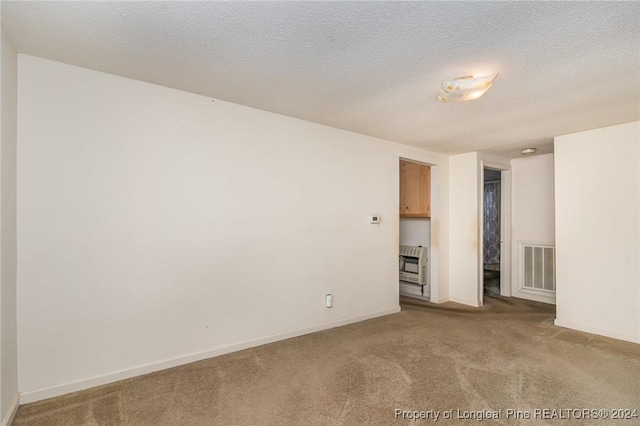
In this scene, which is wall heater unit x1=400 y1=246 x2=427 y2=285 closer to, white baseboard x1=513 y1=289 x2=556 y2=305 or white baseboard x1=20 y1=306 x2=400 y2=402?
white baseboard x1=513 y1=289 x2=556 y2=305

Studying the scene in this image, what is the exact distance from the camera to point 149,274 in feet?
8.09

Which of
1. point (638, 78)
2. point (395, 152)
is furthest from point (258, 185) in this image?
point (638, 78)

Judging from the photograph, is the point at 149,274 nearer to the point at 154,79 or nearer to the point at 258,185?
the point at 258,185

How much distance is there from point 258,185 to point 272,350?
153 centimetres

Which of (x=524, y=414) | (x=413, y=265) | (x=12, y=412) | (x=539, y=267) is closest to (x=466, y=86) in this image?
(x=524, y=414)

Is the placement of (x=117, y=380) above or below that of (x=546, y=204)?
below

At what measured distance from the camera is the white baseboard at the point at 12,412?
1.77m

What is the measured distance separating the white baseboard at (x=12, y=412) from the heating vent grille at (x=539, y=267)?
5.85 meters

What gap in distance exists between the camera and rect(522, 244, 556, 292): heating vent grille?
15.3 ft

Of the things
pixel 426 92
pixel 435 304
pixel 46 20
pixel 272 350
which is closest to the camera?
pixel 46 20

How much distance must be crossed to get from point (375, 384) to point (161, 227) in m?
2.02

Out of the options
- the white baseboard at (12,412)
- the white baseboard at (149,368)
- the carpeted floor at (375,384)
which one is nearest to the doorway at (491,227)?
the carpeted floor at (375,384)

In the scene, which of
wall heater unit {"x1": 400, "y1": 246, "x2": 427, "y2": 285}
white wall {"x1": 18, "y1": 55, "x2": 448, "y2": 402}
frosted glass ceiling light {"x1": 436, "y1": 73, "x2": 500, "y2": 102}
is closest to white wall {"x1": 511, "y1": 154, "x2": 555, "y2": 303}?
wall heater unit {"x1": 400, "y1": 246, "x2": 427, "y2": 285}

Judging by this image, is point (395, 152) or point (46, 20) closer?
point (46, 20)
